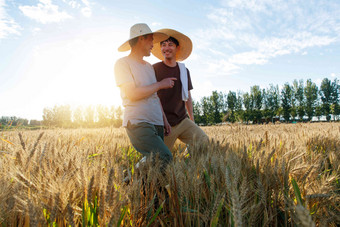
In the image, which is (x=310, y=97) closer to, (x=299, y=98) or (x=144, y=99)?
(x=299, y=98)

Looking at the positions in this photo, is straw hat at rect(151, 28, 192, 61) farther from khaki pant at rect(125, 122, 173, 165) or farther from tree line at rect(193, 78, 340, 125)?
tree line at rect(193, 78, 340, 125)

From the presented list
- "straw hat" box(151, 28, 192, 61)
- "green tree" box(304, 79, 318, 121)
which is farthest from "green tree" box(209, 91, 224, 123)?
"straw hat" box(151, 28, 192, 61)

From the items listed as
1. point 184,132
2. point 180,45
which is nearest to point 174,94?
point 184,132

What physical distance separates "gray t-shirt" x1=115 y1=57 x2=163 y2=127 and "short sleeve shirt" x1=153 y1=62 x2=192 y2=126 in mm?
843

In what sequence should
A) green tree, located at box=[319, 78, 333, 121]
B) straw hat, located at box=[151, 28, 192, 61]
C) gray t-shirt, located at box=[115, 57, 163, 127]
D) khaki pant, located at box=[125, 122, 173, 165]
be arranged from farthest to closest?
green tree, located at box=[319, 78, 333, 121]
straw hat, located at box=[151, 28, 192, 61]
gray t-shirt, located at box=[115, 57, 163, 127]
khaki pant, located at box=[125, 122, 173, 165]

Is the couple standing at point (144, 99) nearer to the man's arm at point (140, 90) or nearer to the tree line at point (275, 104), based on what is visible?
the man's arm at point (140, 90)

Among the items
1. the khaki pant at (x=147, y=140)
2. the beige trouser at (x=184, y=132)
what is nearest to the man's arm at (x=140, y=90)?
the khaki pant at (x=147, y=140)

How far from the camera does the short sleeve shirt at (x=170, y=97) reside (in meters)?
3.68

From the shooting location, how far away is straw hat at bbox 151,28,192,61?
3721 millimetres

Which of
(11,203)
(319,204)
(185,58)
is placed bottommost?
(319,204)

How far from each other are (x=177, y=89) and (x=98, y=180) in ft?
9.35

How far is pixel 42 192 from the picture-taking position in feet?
3.07

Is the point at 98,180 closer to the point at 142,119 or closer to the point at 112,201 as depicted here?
the point at 112,201

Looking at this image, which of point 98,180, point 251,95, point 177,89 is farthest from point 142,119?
point 251,95
